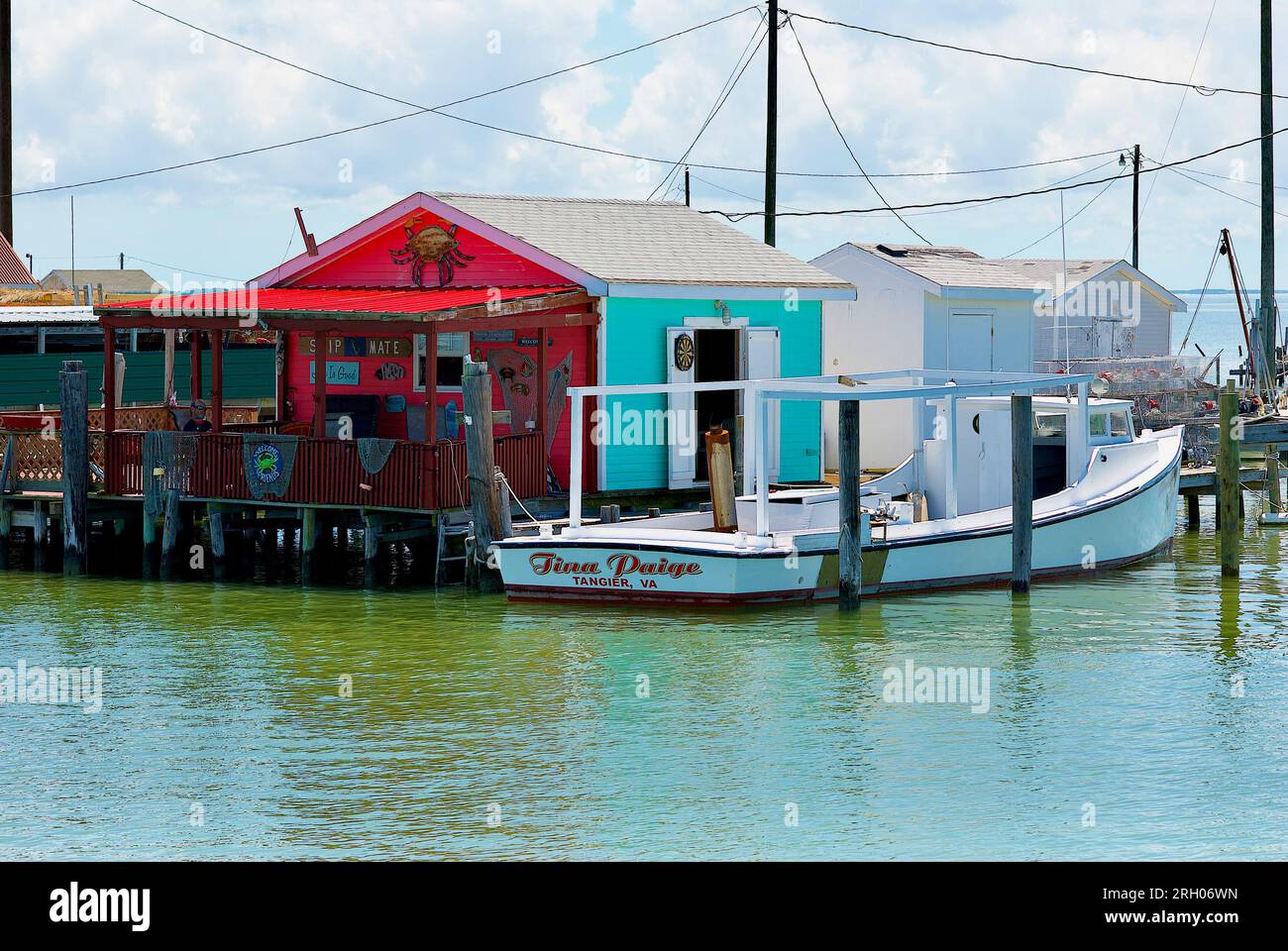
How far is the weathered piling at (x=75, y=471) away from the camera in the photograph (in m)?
24.0

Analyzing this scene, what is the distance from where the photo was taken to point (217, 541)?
24203mm

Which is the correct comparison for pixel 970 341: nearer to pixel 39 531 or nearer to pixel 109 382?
pixel 109 382

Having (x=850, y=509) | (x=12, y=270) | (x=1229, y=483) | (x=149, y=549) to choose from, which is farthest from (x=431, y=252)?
(x=12, y=270)

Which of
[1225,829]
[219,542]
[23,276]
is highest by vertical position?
[23,276]

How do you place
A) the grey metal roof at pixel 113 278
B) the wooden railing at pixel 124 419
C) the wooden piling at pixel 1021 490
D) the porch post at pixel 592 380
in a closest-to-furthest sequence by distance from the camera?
the wooden piling at pixel 1021 490 → the porch post at pixel 592 380 → the wooden railing at pixel 124 419 → the grey metal roof at pixel 113 278

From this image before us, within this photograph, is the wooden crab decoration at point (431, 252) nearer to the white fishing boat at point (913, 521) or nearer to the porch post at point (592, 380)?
the porch post at point (592, 380)

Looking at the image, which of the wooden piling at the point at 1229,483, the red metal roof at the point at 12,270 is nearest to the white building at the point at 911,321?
the wooden piling at the point at 1229,483

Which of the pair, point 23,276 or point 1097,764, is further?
point 23,276

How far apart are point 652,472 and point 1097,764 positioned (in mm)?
12219

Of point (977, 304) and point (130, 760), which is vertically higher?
point (977, 304)

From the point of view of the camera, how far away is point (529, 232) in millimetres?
26109

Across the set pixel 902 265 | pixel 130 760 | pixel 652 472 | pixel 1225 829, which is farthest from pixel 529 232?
pixel 1225 829

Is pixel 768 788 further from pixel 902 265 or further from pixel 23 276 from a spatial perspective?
pixel 23 276

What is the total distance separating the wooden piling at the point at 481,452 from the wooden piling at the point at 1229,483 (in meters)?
9.32
